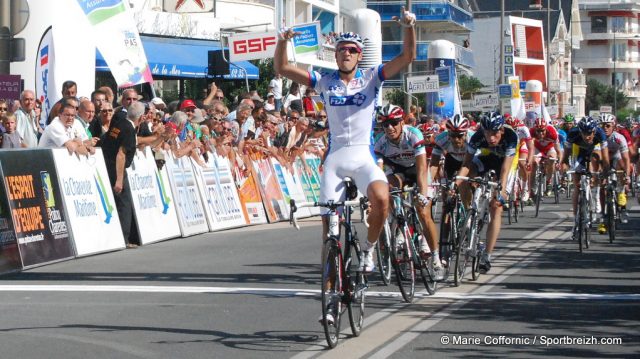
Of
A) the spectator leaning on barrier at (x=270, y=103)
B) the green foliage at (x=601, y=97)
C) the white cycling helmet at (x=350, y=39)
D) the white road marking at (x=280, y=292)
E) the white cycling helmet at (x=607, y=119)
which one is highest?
the white cycling helmet at (x=350, y=39)

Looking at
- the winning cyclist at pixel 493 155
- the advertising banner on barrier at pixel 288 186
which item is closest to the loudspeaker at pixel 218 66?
the advertising banner on barrier at pixel 288 186

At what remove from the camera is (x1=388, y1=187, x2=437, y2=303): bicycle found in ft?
37.8

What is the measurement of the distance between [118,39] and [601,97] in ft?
443

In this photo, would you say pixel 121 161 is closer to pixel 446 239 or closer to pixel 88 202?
pixel 88 202

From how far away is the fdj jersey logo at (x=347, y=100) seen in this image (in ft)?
33.5

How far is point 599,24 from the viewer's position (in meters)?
167

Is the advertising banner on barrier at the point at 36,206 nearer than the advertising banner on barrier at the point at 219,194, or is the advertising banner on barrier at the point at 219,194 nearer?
the advertising banner on barrier at the point at 36,206

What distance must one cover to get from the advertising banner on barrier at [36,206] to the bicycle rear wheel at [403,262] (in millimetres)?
Result: 4683

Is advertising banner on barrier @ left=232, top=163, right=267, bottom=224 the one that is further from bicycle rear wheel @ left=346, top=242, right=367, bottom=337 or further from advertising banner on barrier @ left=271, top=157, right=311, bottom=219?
bicycle rear wheel @ left=346, top=242, right=367, bottom=337

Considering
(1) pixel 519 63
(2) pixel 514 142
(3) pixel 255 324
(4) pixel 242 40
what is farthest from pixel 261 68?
(1) pixel 519 63

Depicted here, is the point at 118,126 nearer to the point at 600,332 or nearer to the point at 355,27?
the point at 600,332

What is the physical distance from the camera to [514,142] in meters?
14.2

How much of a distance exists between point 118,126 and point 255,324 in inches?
307

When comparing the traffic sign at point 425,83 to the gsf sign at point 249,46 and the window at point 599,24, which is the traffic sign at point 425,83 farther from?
the window at point 599,24
